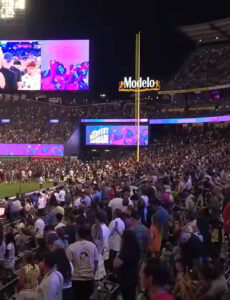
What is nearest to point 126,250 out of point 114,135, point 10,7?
point 114,135

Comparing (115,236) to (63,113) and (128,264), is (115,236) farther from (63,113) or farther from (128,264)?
(63,113)

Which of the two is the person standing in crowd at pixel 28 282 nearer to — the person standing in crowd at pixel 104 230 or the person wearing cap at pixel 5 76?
Answer: the person standing in crowd at pixel 104 230

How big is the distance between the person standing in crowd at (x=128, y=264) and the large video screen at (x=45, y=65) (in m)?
49.3

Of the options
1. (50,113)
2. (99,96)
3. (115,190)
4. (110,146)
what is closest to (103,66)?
(99,96)

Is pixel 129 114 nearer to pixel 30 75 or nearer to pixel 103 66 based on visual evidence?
pixel 30 75

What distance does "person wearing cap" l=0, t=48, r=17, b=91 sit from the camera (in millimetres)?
56906

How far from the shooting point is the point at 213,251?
942 cm

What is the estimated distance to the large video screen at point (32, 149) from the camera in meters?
52.1

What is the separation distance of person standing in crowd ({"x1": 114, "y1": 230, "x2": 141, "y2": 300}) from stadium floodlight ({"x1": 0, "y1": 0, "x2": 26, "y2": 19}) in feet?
185

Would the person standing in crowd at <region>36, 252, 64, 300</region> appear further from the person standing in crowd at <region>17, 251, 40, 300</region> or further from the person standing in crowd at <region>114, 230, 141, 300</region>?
the person standing in crowd at <region>114, 230, 141, 300</region>

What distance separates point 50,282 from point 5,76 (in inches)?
2113

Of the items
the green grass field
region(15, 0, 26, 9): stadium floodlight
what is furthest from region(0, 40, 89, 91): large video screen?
the green grass field

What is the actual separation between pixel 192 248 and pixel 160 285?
8.83 ft

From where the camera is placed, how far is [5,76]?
57125mm
